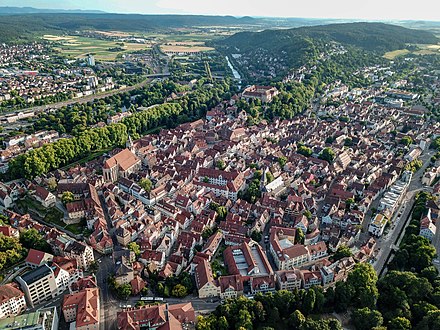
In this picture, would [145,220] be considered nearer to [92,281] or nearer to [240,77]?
[92,281]

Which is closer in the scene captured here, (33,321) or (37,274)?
(33,321)

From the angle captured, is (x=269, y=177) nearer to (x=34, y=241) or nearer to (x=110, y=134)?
(x=34, y=241)

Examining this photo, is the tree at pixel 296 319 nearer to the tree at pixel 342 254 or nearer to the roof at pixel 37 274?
the tree at pixel 342 254

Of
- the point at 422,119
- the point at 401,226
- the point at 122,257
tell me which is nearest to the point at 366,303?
the point at 401,226

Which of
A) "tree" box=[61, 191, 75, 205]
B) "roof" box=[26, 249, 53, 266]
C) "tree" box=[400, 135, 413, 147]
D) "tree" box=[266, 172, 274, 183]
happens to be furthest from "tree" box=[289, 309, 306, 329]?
"tree" box=[400, 135, 413, 147]

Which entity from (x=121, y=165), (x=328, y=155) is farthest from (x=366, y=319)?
(x=121, y=165)

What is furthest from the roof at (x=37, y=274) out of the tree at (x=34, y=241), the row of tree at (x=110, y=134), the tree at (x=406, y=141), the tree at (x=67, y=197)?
the tree at (x=406, y=141)
